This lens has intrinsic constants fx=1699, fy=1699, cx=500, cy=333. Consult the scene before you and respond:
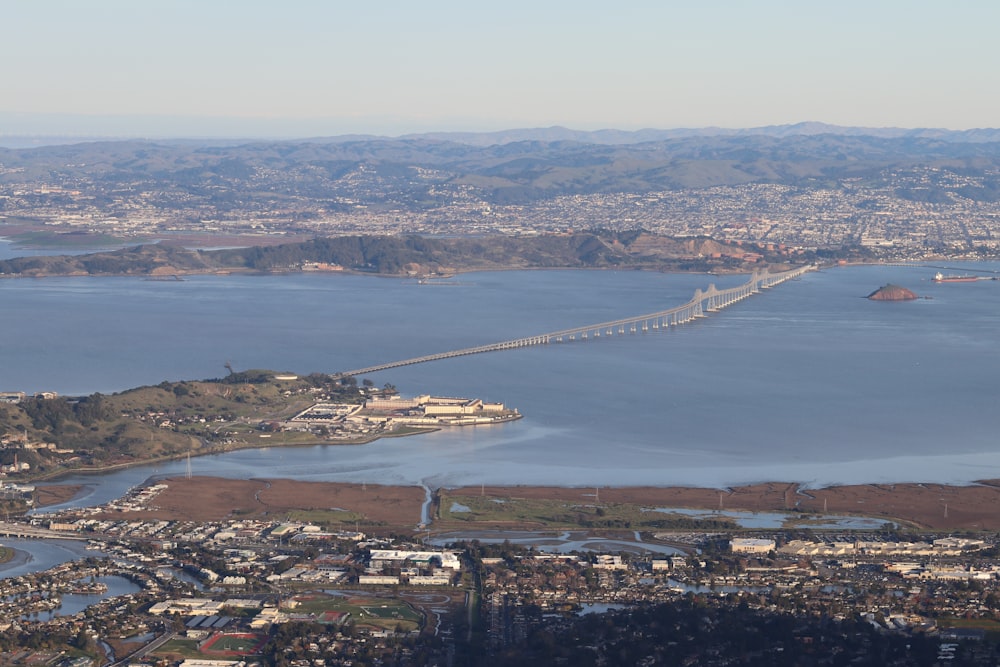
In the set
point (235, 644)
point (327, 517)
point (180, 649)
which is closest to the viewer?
point (180, 649)

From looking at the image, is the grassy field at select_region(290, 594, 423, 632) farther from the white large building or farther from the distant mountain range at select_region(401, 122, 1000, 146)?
the distant mountain range at select_region(401, 122, 1000, 146)

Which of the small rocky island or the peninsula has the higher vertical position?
the peninsula

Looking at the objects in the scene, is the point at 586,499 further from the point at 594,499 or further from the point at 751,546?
the point at 751,546

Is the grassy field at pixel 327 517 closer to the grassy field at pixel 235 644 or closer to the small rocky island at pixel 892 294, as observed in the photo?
the grassy field at pixel 235 644

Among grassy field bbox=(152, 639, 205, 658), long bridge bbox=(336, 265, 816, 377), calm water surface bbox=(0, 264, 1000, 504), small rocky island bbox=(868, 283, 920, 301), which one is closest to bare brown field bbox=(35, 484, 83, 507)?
calm water surface bbox=(0, 264, 1000, 504)

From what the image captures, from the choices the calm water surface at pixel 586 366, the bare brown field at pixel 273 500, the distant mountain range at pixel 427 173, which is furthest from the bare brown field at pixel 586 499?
the distant mountain range at pixel 427 173

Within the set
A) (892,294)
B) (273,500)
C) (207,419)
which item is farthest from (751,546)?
(892,294)
